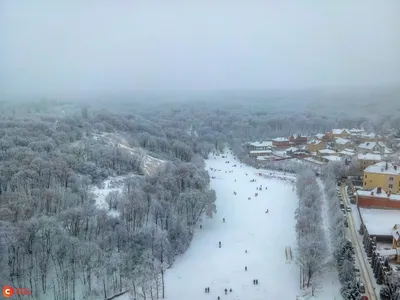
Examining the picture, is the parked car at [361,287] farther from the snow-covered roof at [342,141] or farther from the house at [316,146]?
the snow-covered roof at [342,141]

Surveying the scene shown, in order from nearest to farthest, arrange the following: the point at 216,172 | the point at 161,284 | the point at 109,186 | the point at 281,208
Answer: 1. the point at 161,284
2. the point at 109,186
3. the point at 281,208
4. the point at 216,172

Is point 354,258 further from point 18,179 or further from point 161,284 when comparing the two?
point 18,179

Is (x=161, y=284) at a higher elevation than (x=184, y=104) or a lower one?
lower

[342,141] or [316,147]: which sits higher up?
[342,141]

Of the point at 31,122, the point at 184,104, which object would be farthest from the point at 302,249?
the point at 184,104

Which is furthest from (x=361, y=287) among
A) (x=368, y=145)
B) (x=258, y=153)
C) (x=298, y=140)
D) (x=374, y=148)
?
(x=298, y=140)

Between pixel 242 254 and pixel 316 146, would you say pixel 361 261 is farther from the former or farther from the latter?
pixel 316 146
